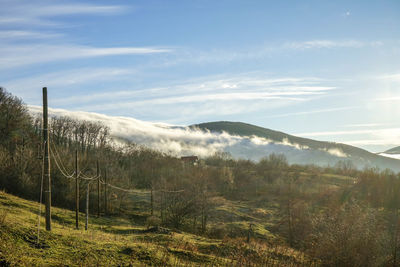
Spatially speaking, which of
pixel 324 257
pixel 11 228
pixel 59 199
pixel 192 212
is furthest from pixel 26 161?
pixel 324 257

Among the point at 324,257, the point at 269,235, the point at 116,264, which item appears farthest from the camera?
the point at 269,235

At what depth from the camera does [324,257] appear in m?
25.0

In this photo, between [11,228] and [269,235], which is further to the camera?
[269,235]

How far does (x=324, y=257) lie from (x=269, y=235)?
2257 cm

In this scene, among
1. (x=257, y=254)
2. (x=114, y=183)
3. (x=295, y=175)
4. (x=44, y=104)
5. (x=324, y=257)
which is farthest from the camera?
(x=295, y=175)

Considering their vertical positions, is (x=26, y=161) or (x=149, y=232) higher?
(x=26, y=161)

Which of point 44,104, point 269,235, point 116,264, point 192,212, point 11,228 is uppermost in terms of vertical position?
point 44,104

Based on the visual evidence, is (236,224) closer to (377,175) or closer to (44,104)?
(44,104)

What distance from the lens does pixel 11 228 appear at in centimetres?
1574

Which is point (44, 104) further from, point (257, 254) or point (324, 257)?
point (324, 257)

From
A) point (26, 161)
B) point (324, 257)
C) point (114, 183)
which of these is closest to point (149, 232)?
point (324, 257)

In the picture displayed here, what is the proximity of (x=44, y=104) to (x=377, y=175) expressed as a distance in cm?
9498

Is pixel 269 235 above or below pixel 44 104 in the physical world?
below

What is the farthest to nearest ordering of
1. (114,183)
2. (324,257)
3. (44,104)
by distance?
(114,183)
(324,257)
(44,104)
